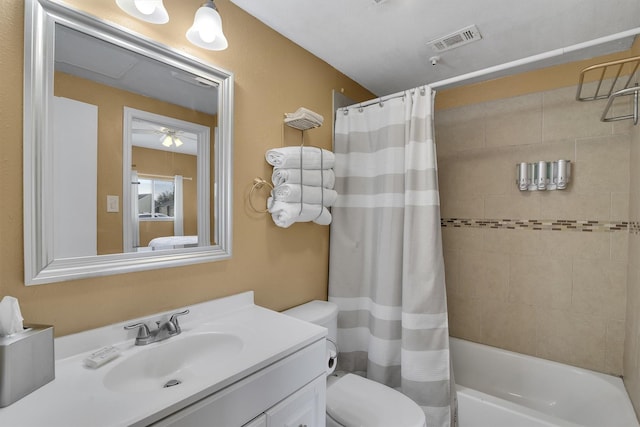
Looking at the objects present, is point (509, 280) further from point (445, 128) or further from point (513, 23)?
point (513, 23)

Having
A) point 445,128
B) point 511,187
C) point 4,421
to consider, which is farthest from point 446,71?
point 4,421

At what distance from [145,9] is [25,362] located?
109 cm

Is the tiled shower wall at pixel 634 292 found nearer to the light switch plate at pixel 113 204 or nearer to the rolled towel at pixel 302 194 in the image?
the rolled towel at pixel 302 194

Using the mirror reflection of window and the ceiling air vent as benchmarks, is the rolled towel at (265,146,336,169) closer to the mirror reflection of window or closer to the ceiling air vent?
the mirror reflection of window

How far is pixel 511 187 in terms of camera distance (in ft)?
6.84

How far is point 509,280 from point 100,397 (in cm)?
232

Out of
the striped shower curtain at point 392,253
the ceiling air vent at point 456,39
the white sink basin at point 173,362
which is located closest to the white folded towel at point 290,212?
the striped shower curtain at point 392,253

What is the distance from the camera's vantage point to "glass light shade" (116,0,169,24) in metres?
0.97

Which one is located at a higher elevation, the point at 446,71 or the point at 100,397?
the point at 446,71

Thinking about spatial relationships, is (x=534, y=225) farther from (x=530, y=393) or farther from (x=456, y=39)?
(x=456, y=39)

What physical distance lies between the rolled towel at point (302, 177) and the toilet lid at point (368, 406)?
1097mm

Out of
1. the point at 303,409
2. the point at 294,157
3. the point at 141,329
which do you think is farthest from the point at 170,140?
the point at 303,409

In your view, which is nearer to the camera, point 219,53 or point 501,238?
point 219,53

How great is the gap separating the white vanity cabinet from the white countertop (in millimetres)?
26
